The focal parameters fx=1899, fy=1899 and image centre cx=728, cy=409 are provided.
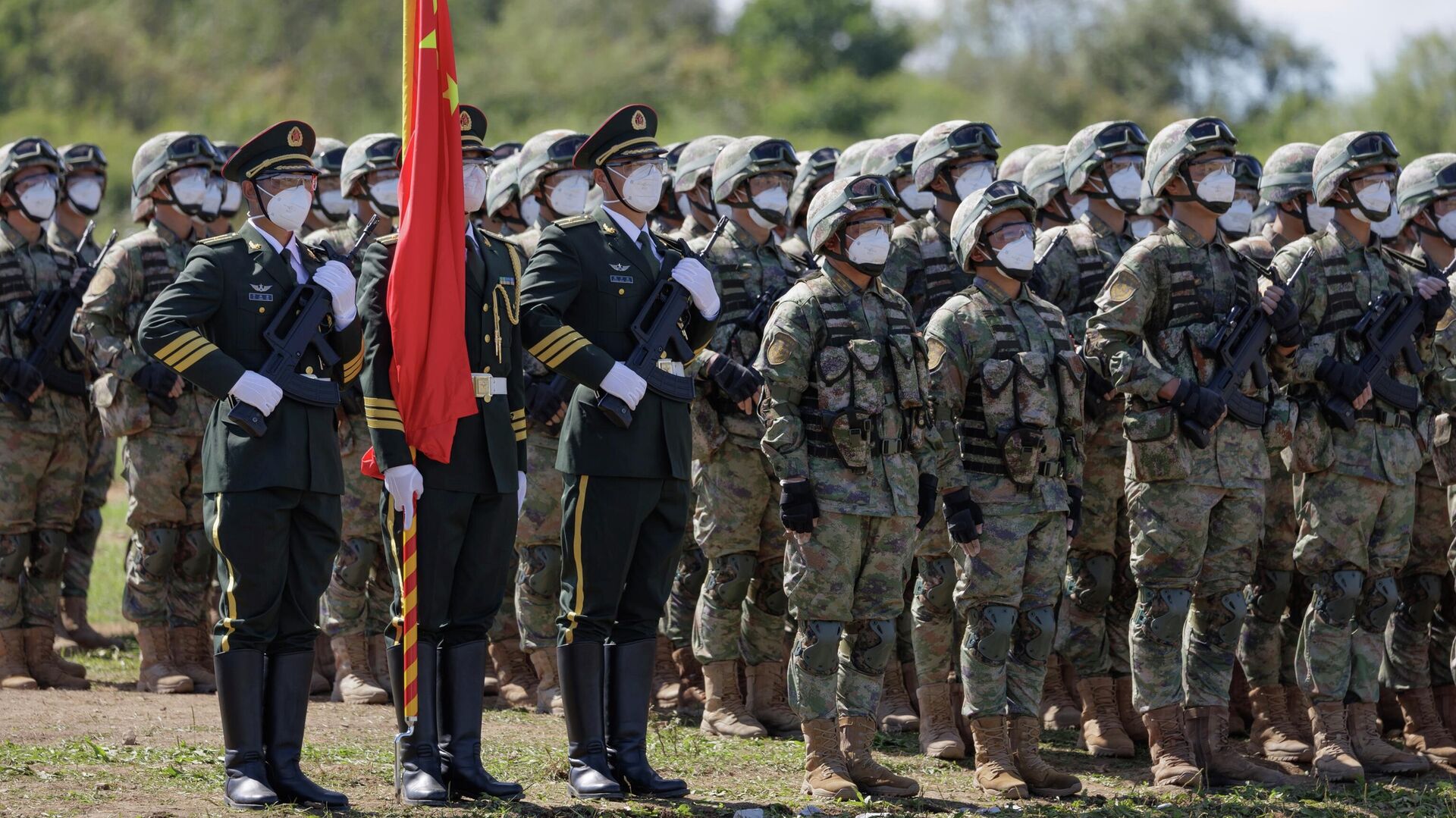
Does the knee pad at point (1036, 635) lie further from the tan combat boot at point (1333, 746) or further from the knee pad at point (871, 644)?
the tan combat boot at point (1333, 746)

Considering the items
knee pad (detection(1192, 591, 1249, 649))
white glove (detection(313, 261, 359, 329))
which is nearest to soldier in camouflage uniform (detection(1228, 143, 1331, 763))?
knee pad (detection(1192, 591, 1249, 649))

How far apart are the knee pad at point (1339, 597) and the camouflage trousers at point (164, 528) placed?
6.28 meters

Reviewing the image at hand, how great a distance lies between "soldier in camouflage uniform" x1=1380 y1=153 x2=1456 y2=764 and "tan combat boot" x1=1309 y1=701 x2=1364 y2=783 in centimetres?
79

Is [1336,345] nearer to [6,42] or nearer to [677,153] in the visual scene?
[677,153]

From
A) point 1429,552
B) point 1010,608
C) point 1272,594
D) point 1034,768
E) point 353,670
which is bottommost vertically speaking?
point 1034,768

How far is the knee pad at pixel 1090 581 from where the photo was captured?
10.2 metres

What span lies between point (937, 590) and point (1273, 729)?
6.81 ft

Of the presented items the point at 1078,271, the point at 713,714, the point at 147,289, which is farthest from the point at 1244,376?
the point at 147,289

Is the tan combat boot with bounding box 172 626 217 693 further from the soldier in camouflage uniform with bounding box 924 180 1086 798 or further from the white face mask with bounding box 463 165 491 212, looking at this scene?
the soldier in camouflage uniform with bounding box 924 180 1086 798

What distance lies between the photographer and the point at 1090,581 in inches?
404

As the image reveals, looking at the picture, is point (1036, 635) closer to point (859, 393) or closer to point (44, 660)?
point (859, 393)

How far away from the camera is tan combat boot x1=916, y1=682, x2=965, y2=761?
957cm

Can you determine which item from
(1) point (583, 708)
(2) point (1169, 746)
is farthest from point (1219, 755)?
(1) point (583, 708)

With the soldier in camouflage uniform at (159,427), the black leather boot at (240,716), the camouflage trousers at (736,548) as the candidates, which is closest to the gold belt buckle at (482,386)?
the black leather boot at (240,716)
